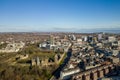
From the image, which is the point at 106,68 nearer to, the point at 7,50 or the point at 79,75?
the point at 79,75

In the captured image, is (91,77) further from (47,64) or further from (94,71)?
(47,64)

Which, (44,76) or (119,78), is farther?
(44,76)

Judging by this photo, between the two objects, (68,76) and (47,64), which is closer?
(68,76)

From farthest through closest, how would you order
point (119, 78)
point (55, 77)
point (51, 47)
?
1. point (51, 47)
2. point (55, 77)
3. point (119, 78)

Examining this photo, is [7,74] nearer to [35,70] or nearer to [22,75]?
[22,75]

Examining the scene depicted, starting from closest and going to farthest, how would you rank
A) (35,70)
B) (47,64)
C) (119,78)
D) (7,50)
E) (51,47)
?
(119,78)
(35,70)
(47,64)
(7,50)
(51,47)

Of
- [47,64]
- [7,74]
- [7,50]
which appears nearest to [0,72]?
[7,74]

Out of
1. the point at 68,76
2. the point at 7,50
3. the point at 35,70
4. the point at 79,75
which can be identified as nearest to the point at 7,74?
the point at 35,70

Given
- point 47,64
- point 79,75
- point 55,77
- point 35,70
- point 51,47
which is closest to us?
point 79,75
